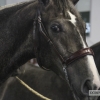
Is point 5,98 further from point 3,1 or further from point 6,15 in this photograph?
point 3,1

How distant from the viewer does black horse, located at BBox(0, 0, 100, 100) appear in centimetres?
184

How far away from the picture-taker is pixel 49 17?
200 centimetres

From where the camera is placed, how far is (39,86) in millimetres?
3096

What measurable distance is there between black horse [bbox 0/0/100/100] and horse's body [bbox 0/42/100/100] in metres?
0.86

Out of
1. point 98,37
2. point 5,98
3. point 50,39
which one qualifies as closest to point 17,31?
point 50,39

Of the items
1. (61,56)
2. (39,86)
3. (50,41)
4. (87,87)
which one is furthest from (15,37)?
(39,86)

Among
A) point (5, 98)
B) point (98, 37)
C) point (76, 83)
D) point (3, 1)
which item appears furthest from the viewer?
point (3, 1)

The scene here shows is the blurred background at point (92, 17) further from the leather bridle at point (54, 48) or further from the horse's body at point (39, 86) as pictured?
the leather bridle at point (54, 48)

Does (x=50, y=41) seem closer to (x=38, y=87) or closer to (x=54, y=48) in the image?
(x=54, y=48)

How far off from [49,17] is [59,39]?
202 mm

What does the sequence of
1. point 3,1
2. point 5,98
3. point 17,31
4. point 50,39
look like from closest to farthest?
point 50,39 < point 17,31 < point 5,98 < point 3,1

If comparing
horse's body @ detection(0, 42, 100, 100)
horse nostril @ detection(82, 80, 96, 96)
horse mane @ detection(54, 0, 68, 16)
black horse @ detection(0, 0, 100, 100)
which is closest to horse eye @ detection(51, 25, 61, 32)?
black horse @ detection(0, 0, 100, 100)

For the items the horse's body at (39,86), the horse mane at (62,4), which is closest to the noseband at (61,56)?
the horse mane at (62,4)

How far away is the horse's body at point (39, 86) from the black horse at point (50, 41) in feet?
2.84
